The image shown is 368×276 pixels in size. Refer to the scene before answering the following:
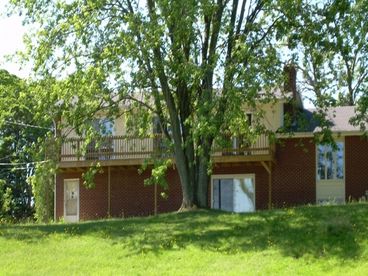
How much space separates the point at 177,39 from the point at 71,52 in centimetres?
414

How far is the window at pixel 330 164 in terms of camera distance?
1368 inches

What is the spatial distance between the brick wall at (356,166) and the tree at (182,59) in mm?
10896

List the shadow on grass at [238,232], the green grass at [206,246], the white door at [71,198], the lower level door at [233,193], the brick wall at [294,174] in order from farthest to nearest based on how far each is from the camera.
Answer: the white door at [71,198]
the lower level door at [233,193]
the brick wall at [294,174]
the shadow on grass at [238,232]
the green grass at [206,246]

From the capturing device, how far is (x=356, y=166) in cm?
3456

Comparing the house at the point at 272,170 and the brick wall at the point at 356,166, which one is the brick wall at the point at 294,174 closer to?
the house at the point at 272,170

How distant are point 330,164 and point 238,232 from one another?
15.9 m

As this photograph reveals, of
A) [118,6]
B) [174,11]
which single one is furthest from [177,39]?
[118,6]

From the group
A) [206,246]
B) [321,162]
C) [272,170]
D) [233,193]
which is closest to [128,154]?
[233,193]

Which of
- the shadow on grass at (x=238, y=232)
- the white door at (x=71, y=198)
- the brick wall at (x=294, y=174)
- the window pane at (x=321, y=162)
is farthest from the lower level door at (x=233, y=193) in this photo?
the shadow on grass at (x=238, y=232)

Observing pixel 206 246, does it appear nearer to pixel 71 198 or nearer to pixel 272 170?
pixel 272 170

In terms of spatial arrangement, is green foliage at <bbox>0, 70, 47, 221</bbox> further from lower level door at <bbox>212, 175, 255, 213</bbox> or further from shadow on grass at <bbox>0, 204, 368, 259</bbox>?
shadow on grass at <bbox>0, 204, 368, 259</bbox>

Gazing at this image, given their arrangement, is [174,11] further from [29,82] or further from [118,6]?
[29,82]

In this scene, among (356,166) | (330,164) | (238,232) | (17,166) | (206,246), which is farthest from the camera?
(17,166)

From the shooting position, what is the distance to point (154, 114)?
27.1 meters
